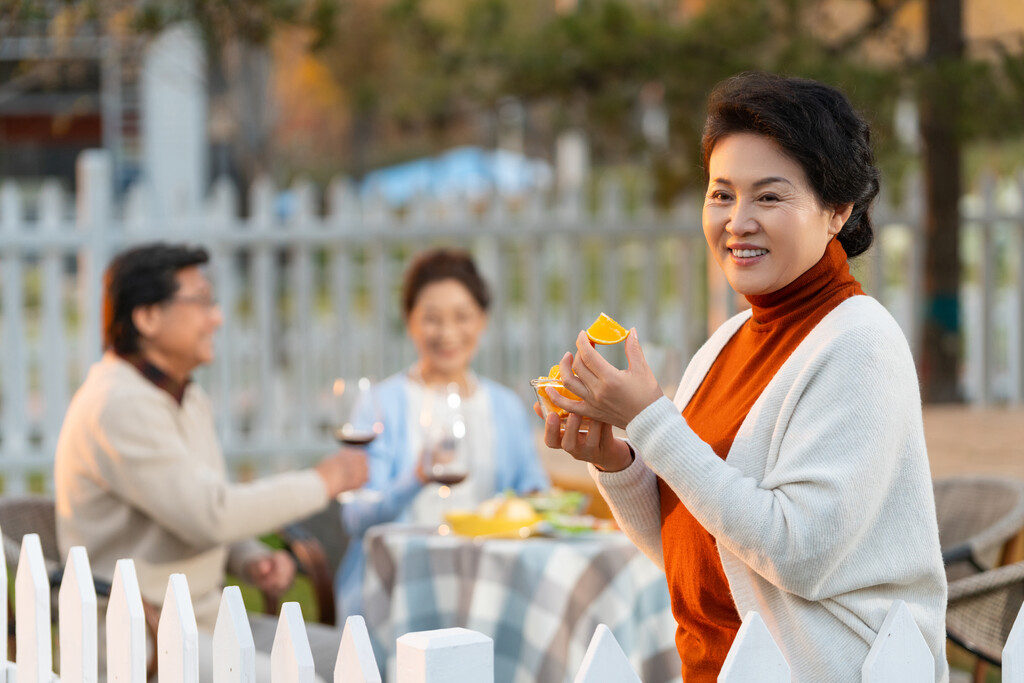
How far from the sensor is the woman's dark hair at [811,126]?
5.32ft

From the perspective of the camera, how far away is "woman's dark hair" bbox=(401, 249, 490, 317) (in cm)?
434

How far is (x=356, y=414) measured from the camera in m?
3.47

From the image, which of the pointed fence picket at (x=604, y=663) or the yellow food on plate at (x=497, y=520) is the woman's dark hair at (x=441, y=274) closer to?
the yellow food on plate at (x=497, y=520)

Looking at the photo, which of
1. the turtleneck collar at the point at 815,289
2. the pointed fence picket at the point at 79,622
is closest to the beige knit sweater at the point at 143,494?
the pointed fence picket at the point at 79,622

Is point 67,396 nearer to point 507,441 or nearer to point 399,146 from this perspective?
point 507,441

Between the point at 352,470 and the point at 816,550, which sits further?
the point at 352,470

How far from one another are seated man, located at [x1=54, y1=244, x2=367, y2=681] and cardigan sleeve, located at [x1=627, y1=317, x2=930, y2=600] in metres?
1.65

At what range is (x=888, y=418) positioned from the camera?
155 centimetres

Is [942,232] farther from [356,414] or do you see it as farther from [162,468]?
[162,468]

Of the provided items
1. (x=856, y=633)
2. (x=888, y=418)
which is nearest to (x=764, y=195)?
(x=888, y=418)

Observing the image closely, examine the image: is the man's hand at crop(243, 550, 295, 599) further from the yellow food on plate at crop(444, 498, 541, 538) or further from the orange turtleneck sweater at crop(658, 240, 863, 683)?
the orange turtleneck sweater at crop(658, 240, 863, 683)

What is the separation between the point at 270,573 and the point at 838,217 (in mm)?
2432

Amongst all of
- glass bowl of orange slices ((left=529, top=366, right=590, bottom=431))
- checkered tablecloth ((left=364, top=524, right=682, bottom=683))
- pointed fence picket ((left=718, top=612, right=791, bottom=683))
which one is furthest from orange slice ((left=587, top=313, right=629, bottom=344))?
checkered tablecloth ((left=364, top=524, right=682, bottom=683))

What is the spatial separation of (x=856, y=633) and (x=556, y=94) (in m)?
5.42
